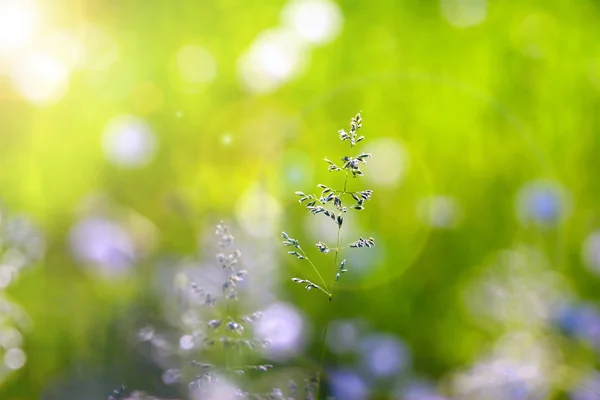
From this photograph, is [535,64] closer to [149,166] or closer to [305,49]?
[305,49]

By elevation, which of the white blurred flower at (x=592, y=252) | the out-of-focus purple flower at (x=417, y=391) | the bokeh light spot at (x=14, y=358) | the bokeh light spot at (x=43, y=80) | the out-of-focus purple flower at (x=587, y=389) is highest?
the bokeh light spot at (x=43, y=80)

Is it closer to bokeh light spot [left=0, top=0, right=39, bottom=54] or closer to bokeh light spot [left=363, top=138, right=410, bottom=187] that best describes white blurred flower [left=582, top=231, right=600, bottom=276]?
bokeh light spot [left=363, top=138, right=410, bottom=187]

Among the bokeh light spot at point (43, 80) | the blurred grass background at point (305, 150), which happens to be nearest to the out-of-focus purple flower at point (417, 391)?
the blurred grass background at point (305, 150)

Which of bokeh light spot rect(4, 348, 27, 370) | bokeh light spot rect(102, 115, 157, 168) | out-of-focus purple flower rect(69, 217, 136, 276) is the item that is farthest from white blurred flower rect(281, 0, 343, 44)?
bokeh light spot rect(4, 348, 27, 370)

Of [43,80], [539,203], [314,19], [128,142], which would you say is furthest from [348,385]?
[43,80]

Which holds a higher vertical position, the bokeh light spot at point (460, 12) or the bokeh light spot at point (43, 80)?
the bokeh light spot at point (460, 12)

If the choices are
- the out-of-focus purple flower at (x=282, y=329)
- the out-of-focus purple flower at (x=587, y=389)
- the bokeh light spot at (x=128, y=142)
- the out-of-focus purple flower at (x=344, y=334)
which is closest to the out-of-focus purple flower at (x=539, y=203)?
the out-of-focus purple flower at (x=587, y=389)

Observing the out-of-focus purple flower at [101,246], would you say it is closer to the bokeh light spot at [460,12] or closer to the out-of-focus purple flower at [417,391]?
the out-of-focus purple flower at [417,391]

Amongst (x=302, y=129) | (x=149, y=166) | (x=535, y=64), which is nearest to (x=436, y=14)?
(x=535, y=64)
